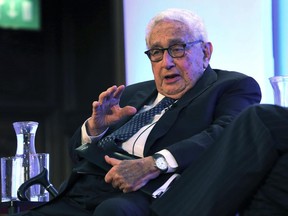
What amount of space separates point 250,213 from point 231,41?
6.91 ft

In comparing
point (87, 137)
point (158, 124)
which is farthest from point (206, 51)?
point (87, 137)

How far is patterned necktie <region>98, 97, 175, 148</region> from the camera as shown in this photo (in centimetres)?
220

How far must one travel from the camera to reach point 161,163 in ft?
6.38

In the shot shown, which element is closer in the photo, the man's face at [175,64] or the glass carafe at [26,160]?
the man's face at [175,64]

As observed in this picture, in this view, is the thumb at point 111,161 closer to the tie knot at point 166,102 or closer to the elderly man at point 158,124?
the elderly man at point 158,124

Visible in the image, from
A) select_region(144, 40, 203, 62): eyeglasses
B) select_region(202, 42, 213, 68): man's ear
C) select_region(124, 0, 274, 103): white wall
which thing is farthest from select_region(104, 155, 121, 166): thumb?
select_region(124, 0, 274, 103): white wall

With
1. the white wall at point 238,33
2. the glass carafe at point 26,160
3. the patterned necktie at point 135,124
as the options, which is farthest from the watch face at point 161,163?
the white wall at point 238,33

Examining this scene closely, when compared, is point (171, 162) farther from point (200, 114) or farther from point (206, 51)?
point (206, 51)

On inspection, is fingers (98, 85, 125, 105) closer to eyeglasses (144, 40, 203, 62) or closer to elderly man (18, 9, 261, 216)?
elderly man (18, 9, 261, 216)

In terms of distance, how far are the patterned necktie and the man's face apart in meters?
0.04

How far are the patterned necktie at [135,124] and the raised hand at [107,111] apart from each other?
0.17ft

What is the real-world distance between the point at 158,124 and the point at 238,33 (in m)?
1.12

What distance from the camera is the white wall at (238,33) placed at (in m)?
2.97

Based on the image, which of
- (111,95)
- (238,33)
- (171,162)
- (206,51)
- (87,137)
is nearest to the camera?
(171,162)
